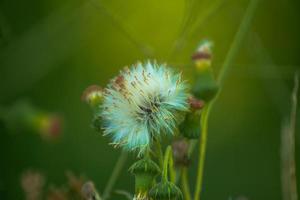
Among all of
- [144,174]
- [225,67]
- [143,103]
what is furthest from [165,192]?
[225,67]

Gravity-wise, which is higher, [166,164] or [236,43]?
[236,43]

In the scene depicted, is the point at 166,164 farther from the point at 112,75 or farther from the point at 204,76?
the point at 112,75

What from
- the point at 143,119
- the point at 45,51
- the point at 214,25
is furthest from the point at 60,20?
the point at 143,119

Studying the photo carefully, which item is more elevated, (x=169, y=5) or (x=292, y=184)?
(x=169, y=5)

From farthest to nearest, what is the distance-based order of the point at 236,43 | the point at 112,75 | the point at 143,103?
the point at 112,75 → the point at 236,43 → the point at 143,103

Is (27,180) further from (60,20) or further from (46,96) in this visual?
(46,96)

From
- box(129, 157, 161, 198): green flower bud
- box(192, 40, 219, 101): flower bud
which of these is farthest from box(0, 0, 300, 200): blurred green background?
box(129, 157, 161, 198): green flower bud
